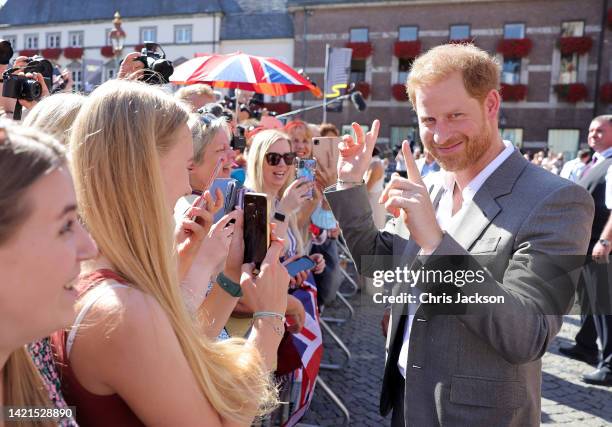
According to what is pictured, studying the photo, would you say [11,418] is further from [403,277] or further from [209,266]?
[403,277]

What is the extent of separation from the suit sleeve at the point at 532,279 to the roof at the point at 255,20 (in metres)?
31.0

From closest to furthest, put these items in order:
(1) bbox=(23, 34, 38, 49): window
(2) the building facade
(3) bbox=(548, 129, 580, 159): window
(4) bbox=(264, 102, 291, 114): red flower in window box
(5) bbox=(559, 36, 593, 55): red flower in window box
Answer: (5) bbox=(559, 36, 593, 55): red flower in window box
(2) the building facade
(3) bbox=(548, 129, 580, 159): window
(4) bbox=(264, 102, 291, 114): red flower in window box
(1) bbox=(23, 34, 38, 49): window

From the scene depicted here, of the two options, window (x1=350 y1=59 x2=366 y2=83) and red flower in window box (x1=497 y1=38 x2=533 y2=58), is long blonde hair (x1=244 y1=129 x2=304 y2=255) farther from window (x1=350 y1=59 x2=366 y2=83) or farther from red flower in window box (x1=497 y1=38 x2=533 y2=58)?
window (x1=350 y1=59 x2=366 y2=83)

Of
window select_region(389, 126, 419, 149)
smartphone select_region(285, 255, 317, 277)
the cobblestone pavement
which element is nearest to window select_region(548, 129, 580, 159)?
window select_region(389, 126, 419, 149)

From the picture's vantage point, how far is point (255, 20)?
32562mm

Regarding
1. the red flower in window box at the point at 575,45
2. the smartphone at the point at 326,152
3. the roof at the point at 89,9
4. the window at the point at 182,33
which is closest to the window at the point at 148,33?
the roof at the point at 89,9

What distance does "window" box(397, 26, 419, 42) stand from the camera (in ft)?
93.9

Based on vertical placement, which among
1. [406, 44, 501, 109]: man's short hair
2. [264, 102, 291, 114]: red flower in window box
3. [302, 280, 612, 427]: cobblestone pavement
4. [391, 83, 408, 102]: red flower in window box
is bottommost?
[302, 280, 612, 427]: cobblestone pavement

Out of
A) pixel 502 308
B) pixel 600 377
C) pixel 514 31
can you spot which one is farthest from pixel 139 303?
pixel 514 31

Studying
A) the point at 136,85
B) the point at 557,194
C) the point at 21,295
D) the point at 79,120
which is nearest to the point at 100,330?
the point at 21,295

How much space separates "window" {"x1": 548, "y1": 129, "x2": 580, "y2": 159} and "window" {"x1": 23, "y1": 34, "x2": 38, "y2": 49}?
34613mm

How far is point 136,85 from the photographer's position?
1.58 metres

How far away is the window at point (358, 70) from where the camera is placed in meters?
29.6

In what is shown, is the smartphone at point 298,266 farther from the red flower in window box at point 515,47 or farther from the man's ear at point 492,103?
the red flower in window box at point 515,47
